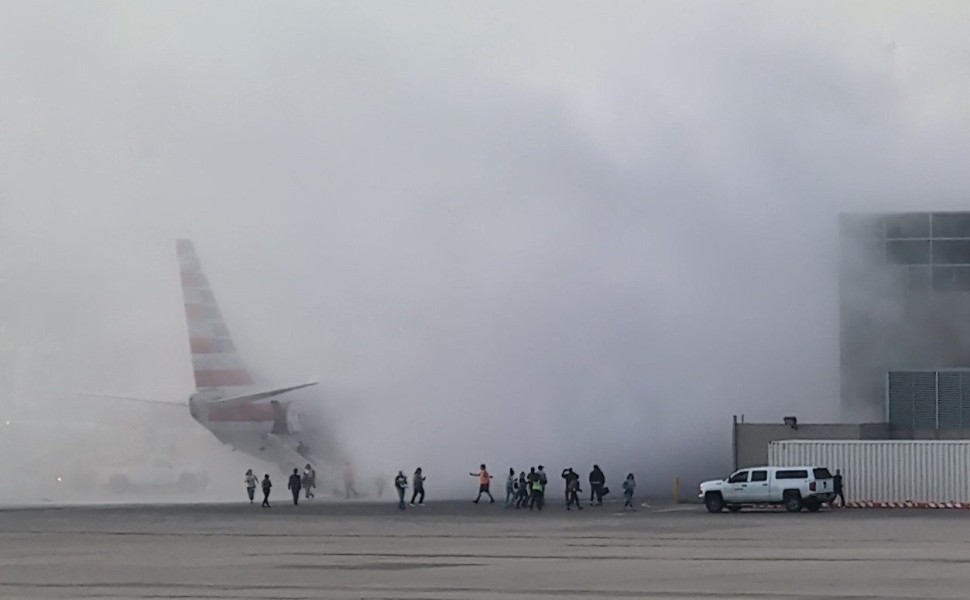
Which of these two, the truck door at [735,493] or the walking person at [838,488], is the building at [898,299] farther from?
the truck door at [735,493]

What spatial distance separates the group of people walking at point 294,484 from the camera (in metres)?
58.6

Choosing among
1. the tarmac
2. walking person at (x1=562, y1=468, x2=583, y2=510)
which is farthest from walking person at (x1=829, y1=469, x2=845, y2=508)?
walking person at (x1=562, y1=468, x2=583, y2=510)

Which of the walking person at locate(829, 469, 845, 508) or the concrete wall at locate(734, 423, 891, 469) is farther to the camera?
the concrete wall at locate(734, 423, 891, 469)

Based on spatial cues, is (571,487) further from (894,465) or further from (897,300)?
(897,300)

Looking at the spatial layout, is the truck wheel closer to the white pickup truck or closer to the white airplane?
the white pickup truck

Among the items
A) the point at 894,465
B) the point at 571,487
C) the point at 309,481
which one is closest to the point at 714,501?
the point at 571,487

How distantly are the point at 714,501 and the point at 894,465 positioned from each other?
8.00 metres

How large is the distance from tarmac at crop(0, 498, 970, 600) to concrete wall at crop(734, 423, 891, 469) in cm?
1154

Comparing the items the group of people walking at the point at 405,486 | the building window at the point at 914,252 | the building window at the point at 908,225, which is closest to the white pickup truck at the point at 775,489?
the group of people walking at the point at 405,486

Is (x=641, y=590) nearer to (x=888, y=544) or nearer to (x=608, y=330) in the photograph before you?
(x=888, y=544)

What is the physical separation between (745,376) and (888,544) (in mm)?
36532

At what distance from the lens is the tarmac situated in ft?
80.9

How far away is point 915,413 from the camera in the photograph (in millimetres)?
68250

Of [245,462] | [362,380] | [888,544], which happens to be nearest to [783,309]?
[362,380]
